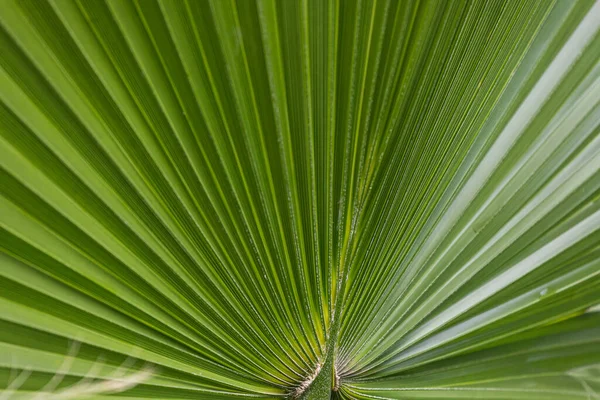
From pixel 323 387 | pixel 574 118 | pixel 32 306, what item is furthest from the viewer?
pixel 323 387

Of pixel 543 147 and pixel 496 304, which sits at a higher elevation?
pixel 543 147

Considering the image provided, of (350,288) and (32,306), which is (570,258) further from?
(32,306)

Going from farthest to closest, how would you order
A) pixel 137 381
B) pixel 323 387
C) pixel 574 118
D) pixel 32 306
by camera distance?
pixel 323 387 < pixel 137 381 < pixel 32 306 < pixel 574 118

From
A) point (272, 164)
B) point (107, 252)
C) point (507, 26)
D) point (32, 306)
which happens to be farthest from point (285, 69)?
point (32, 306)

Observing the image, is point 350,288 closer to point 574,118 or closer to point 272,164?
point 272,164

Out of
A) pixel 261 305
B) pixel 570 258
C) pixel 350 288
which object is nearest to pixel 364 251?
pixel 350 288

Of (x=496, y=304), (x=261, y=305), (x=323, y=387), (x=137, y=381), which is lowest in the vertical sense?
(x=137, y=381)

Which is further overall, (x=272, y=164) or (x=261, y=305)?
(x=261, y=305)
